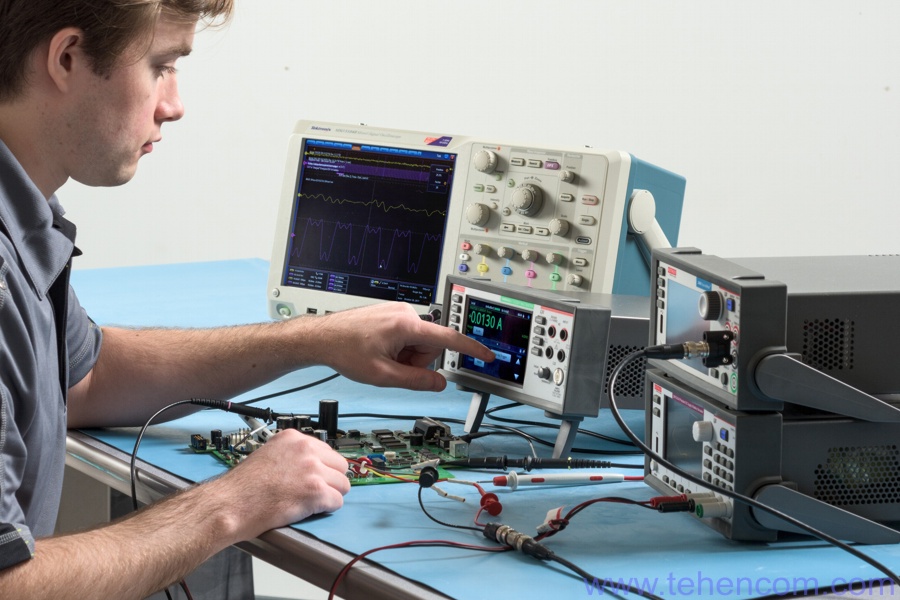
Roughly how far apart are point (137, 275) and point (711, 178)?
7.97 feet

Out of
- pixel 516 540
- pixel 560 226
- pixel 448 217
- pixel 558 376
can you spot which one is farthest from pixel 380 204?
pixel 516 540

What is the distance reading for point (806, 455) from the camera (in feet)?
4.60

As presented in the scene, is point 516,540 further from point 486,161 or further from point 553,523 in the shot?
point 486,161

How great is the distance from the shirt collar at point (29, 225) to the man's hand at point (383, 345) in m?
0.48

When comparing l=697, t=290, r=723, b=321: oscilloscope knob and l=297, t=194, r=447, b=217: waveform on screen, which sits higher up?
l=297, t=194, r=447, b=217: waveform on screen

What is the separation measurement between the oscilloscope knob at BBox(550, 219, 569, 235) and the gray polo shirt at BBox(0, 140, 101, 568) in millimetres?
895

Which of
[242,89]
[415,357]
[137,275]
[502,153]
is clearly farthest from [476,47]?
[415,357]

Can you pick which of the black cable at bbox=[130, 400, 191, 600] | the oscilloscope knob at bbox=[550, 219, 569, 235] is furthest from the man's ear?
the oscilloscope knob at bbox=[550, 219, 569, 235]

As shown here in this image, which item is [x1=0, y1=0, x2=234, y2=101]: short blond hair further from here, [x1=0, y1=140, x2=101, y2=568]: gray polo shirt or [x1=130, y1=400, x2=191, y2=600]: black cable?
[x1=130, y1=400, x2=191, y2=600]: black cable

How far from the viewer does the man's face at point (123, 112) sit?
156 centimetres

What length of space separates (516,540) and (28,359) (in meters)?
0.65

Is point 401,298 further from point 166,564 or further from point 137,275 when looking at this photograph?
point 137,275

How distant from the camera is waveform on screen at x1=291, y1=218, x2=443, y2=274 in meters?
2.32

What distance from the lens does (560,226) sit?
2139 mm
